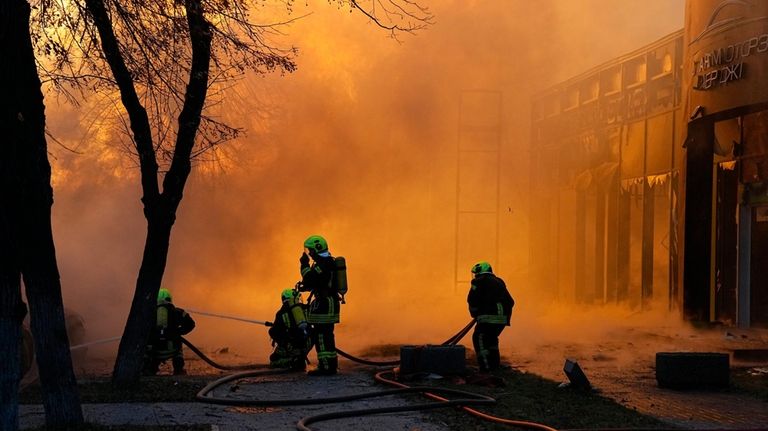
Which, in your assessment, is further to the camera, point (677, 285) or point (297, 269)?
point (297, 269)

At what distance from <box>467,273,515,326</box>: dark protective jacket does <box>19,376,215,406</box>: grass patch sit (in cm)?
332

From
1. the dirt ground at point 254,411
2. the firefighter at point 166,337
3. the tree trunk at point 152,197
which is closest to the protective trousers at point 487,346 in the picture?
the dirt ground at point 254,411

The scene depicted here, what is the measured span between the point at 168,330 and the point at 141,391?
270cm

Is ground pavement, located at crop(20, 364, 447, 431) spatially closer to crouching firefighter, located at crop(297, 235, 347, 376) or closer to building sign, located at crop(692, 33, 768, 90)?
crouching firefighter, located at crop(297, 235, 347, 376)

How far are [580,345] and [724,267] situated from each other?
16.3 feet

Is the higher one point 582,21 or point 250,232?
point 582,21

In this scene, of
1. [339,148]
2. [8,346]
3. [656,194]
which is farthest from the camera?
[339,148]

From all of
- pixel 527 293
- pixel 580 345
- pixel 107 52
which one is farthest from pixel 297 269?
pixel 107 52

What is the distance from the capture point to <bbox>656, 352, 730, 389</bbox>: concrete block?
32.6ft

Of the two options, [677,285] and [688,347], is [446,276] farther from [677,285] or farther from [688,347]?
[688,347]

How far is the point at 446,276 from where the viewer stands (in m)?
27.8

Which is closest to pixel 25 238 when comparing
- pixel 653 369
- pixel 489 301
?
pixel 489 301

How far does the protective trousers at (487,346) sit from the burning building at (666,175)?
7.79 metres

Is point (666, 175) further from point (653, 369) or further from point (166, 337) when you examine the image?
point (166, 337)
